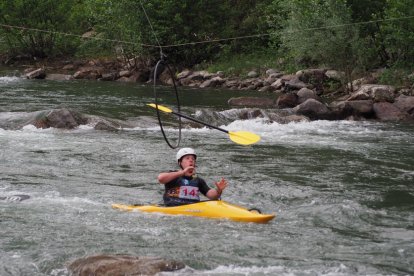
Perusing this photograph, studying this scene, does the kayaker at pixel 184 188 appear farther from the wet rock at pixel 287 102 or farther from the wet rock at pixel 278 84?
the wet rock at pixel 278 84

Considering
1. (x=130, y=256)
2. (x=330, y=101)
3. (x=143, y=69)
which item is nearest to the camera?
(x=130, y=256)

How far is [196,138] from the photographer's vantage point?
14133mm

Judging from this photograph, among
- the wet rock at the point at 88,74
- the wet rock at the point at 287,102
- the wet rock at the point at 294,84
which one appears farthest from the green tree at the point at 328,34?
the wet rock at the point at 88,74

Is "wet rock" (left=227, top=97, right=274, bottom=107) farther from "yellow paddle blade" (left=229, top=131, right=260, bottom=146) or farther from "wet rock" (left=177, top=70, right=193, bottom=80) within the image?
"yellow paddle blade" (left=229, top=131, right=260, bottom=146)

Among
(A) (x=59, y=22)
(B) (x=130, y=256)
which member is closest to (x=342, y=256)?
(B) (x=130, y=256)

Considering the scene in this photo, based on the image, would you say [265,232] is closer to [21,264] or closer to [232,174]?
[21,264]

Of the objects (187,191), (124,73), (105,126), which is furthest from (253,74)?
(187,191)

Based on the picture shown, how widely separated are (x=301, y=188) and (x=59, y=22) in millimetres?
30052

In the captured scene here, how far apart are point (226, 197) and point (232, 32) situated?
26126mm

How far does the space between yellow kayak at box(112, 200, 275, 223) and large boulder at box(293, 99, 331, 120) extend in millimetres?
11244

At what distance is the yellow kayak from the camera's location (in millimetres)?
7031

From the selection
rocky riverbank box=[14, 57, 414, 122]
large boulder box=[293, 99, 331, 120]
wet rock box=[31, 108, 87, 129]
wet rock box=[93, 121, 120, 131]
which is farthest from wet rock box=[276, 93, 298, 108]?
wet rock box=[31, 108, 87, 129]

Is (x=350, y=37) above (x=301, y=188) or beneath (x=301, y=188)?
above

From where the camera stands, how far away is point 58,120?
1475 cm
